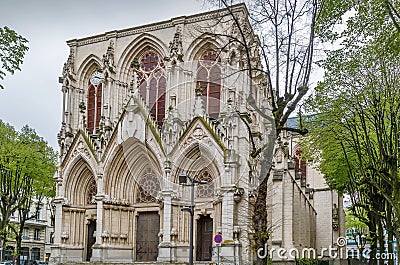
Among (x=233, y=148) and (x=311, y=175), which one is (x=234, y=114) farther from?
(x=311, y=175)

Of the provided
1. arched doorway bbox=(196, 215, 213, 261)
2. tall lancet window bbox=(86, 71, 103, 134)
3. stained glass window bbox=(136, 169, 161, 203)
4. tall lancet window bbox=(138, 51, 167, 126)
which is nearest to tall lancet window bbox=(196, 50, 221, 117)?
tall lancet window bbox=(138, 51, 167, 126)

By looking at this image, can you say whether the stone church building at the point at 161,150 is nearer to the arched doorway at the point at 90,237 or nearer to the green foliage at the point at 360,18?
the arched doorway at the point at 90,237

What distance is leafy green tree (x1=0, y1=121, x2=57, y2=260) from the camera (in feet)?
110

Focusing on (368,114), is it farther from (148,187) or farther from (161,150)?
(148,187)

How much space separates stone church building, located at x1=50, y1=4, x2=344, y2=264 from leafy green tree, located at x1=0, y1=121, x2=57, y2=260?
201 cm

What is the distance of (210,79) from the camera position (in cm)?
3362

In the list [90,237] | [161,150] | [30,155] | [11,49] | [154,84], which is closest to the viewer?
[11,49]

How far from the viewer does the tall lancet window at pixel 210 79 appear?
109 ft

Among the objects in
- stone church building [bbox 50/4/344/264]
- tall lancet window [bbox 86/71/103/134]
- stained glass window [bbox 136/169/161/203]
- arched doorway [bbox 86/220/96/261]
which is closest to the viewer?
stone church building [bbox 50/4/344/264]

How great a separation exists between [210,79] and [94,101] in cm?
931

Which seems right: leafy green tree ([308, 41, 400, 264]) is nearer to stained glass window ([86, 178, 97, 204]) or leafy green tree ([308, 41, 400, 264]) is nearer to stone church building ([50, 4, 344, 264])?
stone church building ([50, 4, 344, 264])

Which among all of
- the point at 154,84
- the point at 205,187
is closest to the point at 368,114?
the point at 205,187

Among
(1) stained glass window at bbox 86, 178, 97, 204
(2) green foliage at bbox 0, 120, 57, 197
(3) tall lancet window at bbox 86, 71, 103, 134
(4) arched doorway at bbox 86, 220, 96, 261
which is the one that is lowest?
(4) arched doorway at bbox 86, 220, 96, 261

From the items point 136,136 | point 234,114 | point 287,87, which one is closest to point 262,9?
point 287,87
